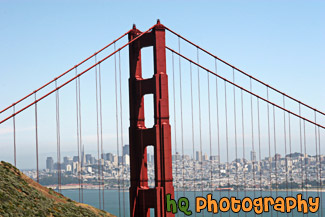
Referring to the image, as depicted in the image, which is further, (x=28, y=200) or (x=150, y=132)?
(x=28, y=200)

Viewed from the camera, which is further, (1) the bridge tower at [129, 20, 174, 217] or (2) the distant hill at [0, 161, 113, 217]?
(1) the bridge tower at [129, 20, 174, 217]

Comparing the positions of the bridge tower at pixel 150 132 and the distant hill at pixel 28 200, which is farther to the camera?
the bridge tower at pixel 150 132

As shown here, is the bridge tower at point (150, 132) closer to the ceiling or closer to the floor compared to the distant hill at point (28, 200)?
closer to the ceiling

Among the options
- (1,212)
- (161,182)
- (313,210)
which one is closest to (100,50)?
(161,182)

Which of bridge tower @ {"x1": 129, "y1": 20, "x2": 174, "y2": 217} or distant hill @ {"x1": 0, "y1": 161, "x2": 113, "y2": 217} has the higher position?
bridge tower @ {"x1": 129, "y1": 20, "x2": 174, "y2": 217}

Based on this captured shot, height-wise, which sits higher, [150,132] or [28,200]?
[150,132]
